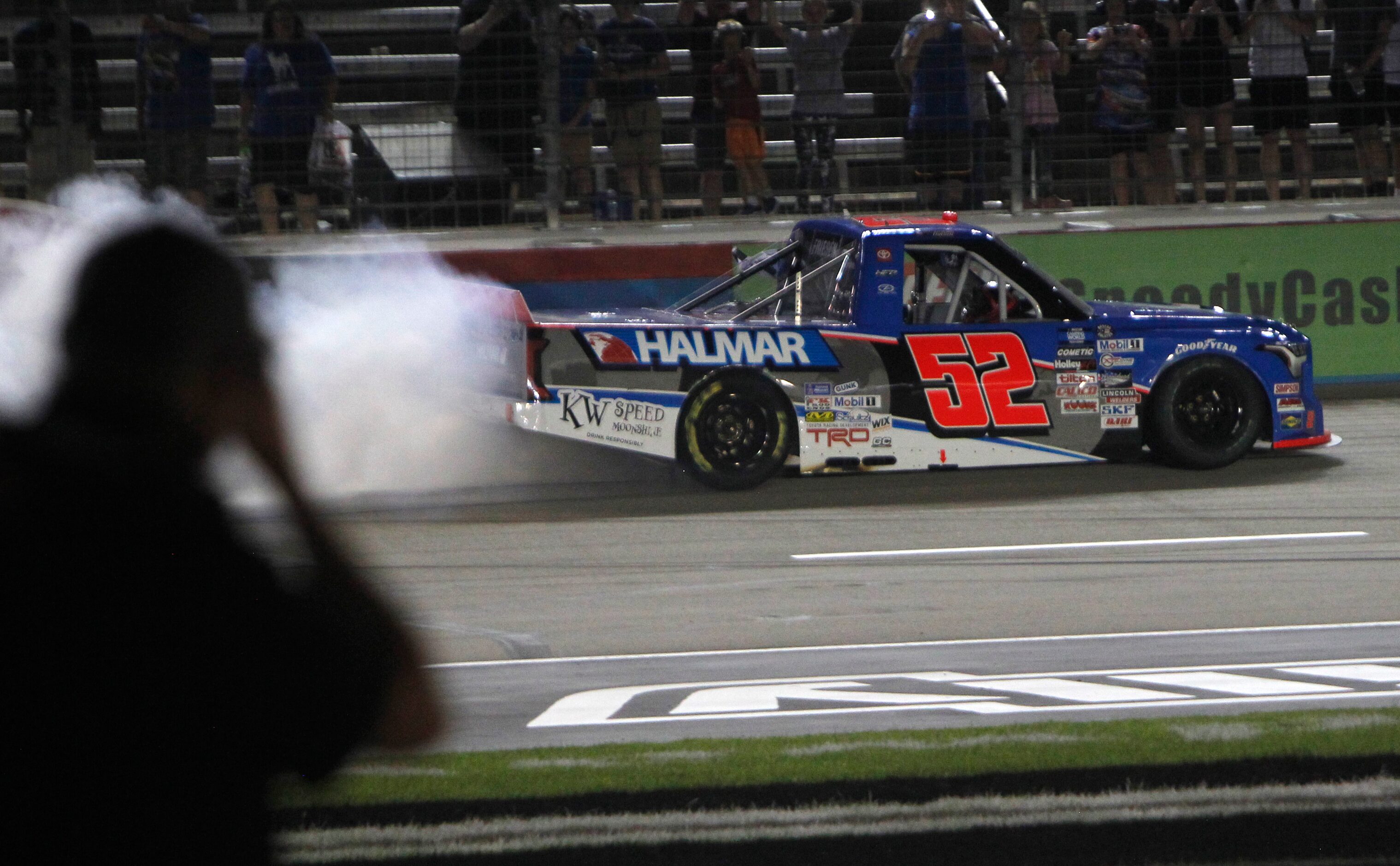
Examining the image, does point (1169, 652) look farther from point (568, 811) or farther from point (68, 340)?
point (68, 340)

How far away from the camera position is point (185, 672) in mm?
1897

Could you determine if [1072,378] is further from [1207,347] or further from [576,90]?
[576,90]

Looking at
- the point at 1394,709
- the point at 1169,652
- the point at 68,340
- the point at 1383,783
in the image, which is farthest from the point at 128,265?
the point at 1169,652

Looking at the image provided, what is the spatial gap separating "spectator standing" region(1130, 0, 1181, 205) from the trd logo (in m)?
5.06

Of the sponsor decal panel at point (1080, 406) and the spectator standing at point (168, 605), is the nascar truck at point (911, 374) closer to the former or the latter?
the sponsor decal panel at point (1080, 406)

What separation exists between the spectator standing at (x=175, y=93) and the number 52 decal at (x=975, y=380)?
6.00 metres

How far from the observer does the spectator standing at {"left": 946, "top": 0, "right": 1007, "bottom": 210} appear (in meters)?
13.1

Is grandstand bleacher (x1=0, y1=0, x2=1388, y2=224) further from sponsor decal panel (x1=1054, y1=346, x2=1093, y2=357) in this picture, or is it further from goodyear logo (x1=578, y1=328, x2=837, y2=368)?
goodyear logo (x1=578, y1=328, x2=837, y2=368)

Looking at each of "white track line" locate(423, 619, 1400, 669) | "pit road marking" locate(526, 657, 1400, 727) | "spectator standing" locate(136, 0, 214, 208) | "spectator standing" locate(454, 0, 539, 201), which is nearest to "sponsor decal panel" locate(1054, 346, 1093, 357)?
"white track line" locate(423, 619, 1400, 669)

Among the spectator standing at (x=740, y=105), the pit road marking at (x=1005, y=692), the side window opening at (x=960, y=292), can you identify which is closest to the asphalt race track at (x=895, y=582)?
the pit road marking at (x=1005, y=692)

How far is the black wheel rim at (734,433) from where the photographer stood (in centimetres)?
959

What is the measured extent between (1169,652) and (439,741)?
16.2 ft

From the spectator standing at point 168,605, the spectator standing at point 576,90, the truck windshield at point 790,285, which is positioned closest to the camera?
the spectator standing at point 168,605

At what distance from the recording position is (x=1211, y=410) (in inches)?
404
